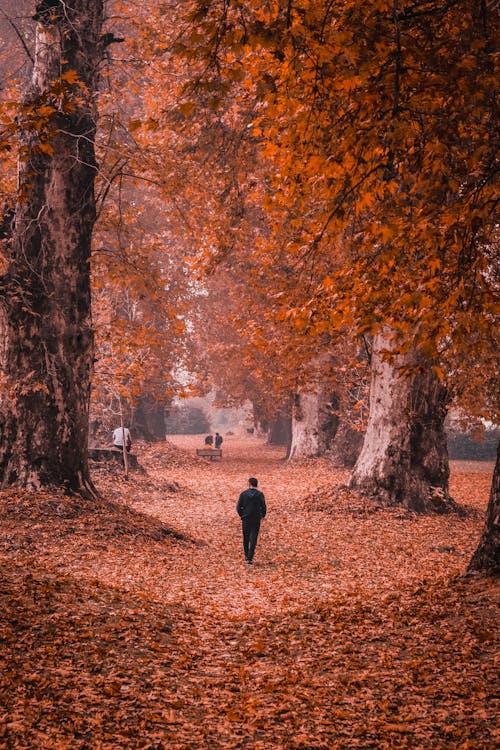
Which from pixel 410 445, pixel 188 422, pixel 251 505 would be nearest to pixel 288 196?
pixel 251 505

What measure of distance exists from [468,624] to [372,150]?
15.7ft

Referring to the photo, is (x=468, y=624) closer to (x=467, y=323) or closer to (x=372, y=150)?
(x=467, y=323)

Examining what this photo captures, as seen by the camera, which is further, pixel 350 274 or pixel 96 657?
pixel 350 274

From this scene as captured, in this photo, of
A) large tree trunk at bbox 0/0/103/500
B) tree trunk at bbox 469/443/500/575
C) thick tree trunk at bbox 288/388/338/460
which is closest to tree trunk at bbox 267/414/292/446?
thick tree trunk at bbox 288/388/338/460

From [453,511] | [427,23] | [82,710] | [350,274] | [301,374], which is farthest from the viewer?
[301,374]

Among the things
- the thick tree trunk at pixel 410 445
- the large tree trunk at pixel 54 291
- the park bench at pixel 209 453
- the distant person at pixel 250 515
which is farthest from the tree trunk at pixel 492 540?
the park bench at pixel 209 453

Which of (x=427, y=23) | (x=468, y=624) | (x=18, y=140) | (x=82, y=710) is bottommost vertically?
(x=82, y=710)

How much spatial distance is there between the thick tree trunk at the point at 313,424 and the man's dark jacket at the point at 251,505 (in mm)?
16912

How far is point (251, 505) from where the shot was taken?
11.8 m

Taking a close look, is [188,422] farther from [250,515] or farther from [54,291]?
[250,515]

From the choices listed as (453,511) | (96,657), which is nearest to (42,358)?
(96,657)

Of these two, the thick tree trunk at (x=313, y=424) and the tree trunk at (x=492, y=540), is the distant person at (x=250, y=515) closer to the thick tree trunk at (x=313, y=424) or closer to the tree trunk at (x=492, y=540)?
the tree trunk at (x=492, y=540)

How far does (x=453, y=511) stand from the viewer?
54.4 feet

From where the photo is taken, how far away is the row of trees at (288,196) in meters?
5.69
